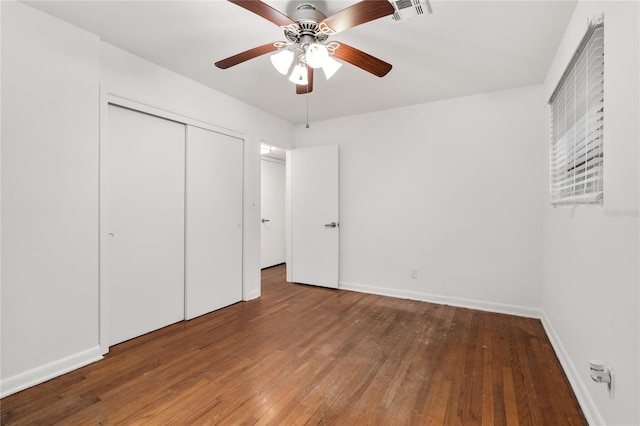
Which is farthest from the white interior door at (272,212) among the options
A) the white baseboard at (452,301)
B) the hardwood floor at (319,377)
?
the hardwood floor at (319,377)

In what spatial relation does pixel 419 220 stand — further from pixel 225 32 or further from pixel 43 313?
pixel 43 313

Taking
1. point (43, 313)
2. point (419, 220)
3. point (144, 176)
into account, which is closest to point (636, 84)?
point (419, 220)

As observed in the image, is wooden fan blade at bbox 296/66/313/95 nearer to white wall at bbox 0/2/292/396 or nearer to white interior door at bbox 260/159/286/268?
white wall at bbox 0/2/292/396

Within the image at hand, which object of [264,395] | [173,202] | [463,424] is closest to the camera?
[463,424]

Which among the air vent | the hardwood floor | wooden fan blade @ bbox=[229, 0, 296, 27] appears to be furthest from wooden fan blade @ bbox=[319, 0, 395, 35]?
the hardwood floor

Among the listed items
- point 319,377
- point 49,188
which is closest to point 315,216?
point 319,377

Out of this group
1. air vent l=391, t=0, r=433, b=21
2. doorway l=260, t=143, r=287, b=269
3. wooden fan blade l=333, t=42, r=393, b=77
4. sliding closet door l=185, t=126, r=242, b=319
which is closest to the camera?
air vent l=391, t=0, r=433, b=21

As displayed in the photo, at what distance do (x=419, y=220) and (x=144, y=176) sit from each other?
3.15m

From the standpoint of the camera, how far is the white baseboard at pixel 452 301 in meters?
3.31

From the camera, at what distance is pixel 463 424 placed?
65.6 inches

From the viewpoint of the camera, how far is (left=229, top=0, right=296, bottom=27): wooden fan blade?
1.56 m

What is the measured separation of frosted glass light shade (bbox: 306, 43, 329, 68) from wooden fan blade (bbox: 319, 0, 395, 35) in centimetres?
11

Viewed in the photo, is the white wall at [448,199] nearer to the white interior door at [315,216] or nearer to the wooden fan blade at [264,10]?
the white interior door at [315,216]

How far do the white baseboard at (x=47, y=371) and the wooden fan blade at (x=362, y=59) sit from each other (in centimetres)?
291
